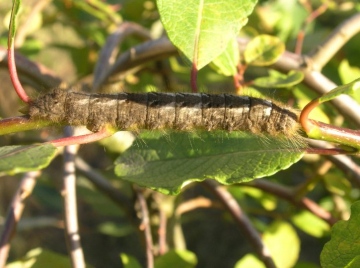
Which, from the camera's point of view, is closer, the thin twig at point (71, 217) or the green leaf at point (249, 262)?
the thin twig at point (71, 217)

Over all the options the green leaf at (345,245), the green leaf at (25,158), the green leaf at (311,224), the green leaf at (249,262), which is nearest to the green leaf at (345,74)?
the green leaf at (311,224)

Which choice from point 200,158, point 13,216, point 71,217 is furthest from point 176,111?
point 13,216

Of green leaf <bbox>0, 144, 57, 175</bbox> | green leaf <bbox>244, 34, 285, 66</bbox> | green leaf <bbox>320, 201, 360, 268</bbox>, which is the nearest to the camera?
green leaf <bbox>0, 144, 57, 175</bbox>

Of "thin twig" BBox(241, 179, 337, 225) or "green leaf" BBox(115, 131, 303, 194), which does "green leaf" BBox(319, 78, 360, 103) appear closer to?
"green leaf" BBox(115, 131, 303, 194)

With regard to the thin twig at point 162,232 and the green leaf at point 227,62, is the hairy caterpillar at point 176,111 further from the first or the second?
the thin twig at point 162,232

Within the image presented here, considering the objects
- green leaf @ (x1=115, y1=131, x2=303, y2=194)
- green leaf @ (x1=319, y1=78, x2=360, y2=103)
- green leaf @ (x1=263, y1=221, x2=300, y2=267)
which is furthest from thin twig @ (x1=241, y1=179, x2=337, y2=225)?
green leaf @ (x1=319, y1=78, x2=360, y2=103)

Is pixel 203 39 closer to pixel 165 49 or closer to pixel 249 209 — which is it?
pixel 165 49
